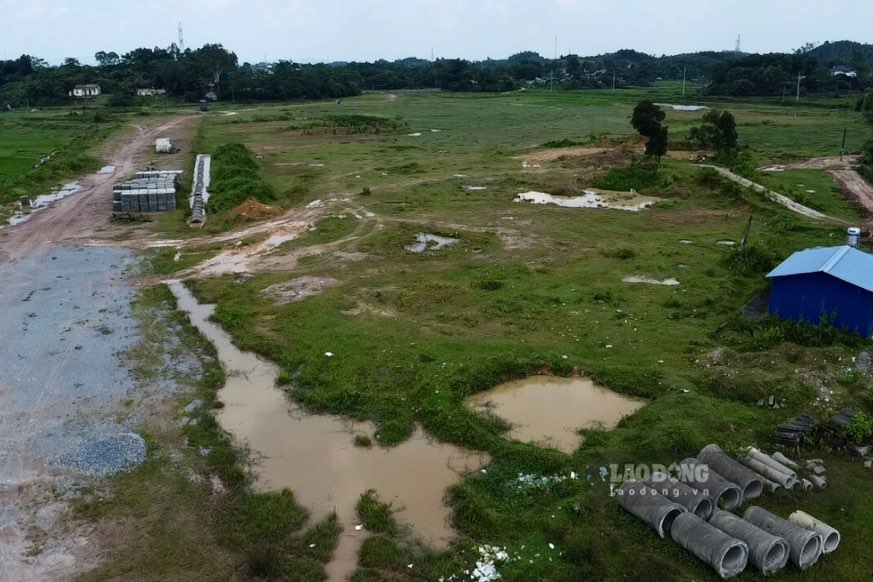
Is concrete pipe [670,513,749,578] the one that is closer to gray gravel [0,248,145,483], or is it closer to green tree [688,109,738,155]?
gray gravel [0,248,145,483]

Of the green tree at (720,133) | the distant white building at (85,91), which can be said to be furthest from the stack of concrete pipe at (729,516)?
the distant white building at (85,91)

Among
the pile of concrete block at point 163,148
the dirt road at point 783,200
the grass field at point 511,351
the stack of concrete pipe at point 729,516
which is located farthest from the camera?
A: the pile of concrete block at point 163,148

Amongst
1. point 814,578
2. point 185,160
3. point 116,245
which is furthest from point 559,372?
point 185,160

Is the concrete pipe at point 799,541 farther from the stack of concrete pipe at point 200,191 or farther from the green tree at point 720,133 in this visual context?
the green tree at point 720,133

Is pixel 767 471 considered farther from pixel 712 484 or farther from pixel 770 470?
pixel 712 484

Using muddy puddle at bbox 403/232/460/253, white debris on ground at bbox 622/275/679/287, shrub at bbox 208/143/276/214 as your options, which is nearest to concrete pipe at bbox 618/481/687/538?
white debris on ground at bbox 622/275/679/287

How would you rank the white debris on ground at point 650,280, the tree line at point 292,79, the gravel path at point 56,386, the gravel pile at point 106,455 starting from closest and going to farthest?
the gravel path at point 56,386
the gravel pile at point 106,455
the white debris on ground at point 650,280
the tree line at point 292,79
